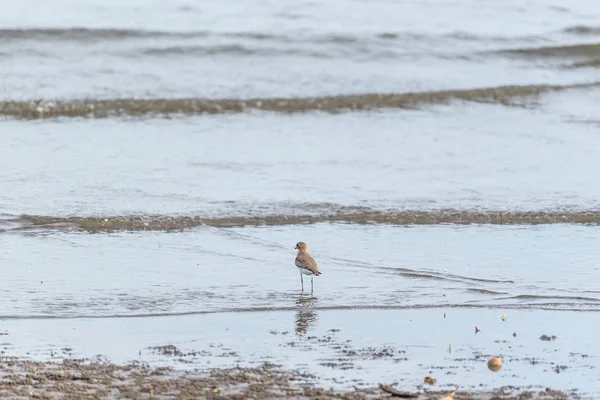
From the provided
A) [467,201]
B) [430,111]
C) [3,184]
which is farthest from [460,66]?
[3,184]

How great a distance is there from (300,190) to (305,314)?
13.0 ft

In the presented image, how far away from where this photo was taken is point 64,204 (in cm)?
1038

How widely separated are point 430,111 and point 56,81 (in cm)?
604

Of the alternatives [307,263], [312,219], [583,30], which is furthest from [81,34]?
[307,263]

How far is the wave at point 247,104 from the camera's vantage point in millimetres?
15195

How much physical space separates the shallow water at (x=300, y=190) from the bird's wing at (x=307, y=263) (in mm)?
202

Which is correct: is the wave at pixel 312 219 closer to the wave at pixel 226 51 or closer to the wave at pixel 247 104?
the wave at pixel 247 104

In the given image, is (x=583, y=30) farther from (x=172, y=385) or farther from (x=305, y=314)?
(x=172, y=385)

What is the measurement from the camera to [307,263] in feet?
25.3

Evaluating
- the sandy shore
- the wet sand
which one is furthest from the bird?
the sandy shore

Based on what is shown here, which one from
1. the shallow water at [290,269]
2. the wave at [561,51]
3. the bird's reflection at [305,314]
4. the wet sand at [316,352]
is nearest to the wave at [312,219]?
the shallow water at [290,269]

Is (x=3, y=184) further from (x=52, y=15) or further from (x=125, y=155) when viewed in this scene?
(x=52, y=15)

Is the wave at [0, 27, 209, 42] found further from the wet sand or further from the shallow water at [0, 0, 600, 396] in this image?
the wet sand

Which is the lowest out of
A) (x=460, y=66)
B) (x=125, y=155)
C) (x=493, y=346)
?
(x=493, y=346)
